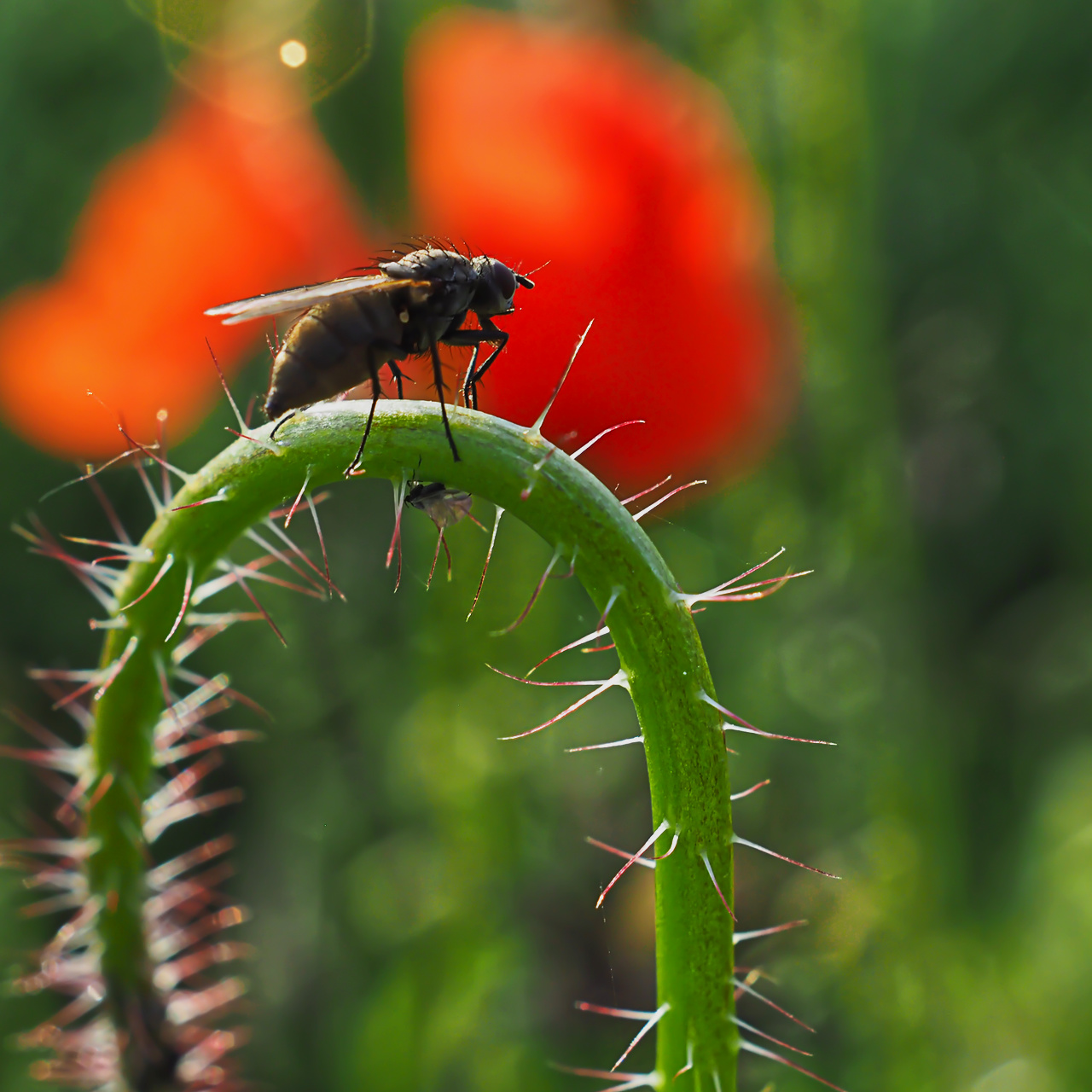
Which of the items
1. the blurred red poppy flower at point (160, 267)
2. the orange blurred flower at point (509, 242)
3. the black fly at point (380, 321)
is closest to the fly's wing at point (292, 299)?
the black fly at point (380, 321)

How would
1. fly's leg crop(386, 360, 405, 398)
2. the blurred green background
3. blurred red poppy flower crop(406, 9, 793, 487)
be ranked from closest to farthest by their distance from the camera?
fly's leg crop(386, 360, 405, 398)
blurred red poppy flower crop(406, 9, 793, 487)
the blurred green background

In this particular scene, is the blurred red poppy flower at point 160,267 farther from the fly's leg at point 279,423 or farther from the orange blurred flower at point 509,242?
the fly's leg at point 279,423

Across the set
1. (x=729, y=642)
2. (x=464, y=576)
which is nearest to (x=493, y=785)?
(x=464, y=576)

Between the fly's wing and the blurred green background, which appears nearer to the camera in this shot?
the fly's wing

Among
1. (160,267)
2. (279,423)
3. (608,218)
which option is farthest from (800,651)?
(279,423)

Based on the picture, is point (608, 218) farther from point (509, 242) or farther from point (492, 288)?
point (492, 288)

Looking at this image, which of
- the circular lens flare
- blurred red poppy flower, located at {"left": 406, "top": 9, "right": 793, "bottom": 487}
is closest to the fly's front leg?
blurred red poppy flower, located at {"left": 406, "top": 9, "right": 793, "bottom": 487}

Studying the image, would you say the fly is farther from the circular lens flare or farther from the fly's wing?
the circular lens flare
